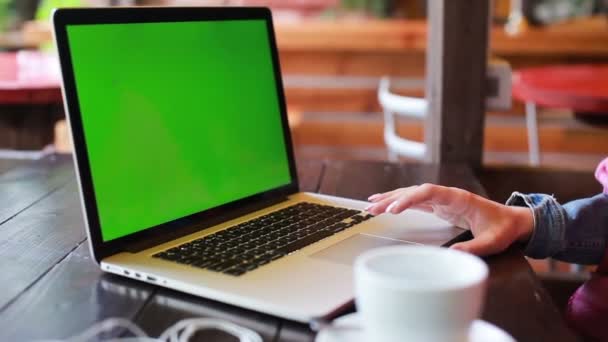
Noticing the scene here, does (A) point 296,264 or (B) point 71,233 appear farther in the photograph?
(B) point 71,233

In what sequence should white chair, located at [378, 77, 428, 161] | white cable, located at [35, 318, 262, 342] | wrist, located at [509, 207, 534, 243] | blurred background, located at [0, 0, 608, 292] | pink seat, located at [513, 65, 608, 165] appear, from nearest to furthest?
white cable, located at [35, 318, 262, 342] → wrist, located at [509, 207, 534, 243] → white chair, located at [378, 77, 428, 161] → pink seat, located at [513, 65, 608, 165] → blurred background, located at [0, 0, 608, 292]

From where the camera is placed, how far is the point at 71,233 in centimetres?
91

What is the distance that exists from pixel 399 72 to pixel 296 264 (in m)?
2.91

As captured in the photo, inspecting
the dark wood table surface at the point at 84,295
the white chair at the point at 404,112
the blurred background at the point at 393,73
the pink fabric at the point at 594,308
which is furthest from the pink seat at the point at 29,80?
the pink fabric at the point at 594,308

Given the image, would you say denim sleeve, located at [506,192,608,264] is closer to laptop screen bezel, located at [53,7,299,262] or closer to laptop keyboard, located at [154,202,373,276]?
laptop keyboard, located at [154,202,373,276]

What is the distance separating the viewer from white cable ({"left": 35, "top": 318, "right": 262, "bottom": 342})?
597 millimetres

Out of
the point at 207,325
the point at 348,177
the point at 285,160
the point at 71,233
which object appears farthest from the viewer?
the point at 348,177

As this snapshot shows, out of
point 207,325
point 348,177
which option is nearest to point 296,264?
point 207,325

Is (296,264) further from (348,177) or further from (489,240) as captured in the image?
(348,177)

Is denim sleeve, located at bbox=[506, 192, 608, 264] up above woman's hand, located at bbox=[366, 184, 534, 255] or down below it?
below

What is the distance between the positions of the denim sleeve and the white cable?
39 centimetres

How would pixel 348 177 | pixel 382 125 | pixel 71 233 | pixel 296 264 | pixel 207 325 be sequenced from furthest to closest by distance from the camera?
pixel 382 125 < pixel 348 177 < pixel 71 233 < pixel 296 264 < pixel 207 325

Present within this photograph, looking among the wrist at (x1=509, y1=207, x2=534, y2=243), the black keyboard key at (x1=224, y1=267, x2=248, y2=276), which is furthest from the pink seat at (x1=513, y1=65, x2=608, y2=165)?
the black keyboard key at (x1=224, y1=267, x2=248, y2=276)

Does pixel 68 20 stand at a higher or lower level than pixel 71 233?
higher
